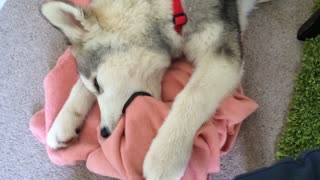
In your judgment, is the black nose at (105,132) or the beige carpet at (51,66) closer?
the black nose at (105,132)

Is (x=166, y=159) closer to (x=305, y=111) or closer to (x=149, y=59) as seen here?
(x=149, y=59)

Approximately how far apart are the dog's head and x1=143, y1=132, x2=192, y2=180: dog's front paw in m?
0.20

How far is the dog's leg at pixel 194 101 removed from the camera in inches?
56.9

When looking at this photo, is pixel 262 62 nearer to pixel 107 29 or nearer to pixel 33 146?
pixel 107 29

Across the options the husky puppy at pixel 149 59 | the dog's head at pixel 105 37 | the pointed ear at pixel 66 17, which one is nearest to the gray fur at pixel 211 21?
the husky puppy at pixel 149 59

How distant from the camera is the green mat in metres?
1.71

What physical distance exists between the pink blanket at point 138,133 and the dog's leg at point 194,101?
0.06m

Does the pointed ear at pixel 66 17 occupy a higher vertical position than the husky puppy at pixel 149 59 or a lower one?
higher

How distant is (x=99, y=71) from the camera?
1554 millimetres

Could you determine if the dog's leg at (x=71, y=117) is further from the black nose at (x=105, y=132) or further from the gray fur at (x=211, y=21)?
the gray fur at (x=211, y=21)

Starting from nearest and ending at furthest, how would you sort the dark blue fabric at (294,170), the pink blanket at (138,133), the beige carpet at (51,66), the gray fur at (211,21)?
1. the dark blue fabric at (294,170)
2. the pink blanket at (138,133)
3. the gray fur at (211,21)
4. the beige carpet at (51,66)

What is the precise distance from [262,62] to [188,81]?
1.58 feet

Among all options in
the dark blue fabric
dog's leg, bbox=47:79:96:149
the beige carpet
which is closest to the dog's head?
dog's leg, bbox=47:79:96:149

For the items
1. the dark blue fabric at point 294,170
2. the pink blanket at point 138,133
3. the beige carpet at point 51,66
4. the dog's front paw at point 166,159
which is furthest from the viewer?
the beige carpet at point 51,66
